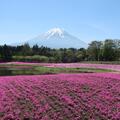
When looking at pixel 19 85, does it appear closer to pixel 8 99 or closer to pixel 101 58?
pixel 8 99

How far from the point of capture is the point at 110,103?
16469 mm

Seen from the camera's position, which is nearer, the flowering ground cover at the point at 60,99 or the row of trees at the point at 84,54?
the flowering ground cover at the point at 60,99

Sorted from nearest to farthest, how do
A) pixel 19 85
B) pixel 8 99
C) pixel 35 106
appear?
pixel 35 106 → pixel 8 99 → pixel 19 85

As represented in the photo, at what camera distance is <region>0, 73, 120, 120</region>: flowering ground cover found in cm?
1424

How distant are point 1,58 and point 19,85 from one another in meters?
80.6

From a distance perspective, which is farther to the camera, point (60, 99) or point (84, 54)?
point (84, 54)

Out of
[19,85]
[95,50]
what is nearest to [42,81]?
Result: [19,85]

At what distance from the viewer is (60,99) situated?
16.2 m

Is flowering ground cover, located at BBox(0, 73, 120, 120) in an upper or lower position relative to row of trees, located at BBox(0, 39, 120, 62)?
lower

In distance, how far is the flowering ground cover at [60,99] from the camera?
14242 millimetres

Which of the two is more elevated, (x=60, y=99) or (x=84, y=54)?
(x=84, y=54)

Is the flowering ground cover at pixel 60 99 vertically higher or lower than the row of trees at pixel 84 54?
lower

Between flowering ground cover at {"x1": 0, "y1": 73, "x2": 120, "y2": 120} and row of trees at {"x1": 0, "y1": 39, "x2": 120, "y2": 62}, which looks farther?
row of trees at {"x1": 0, "y1": 39, "x2": 120, "y2": 62}

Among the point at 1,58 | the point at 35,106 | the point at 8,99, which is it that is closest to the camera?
the point at 35,106
